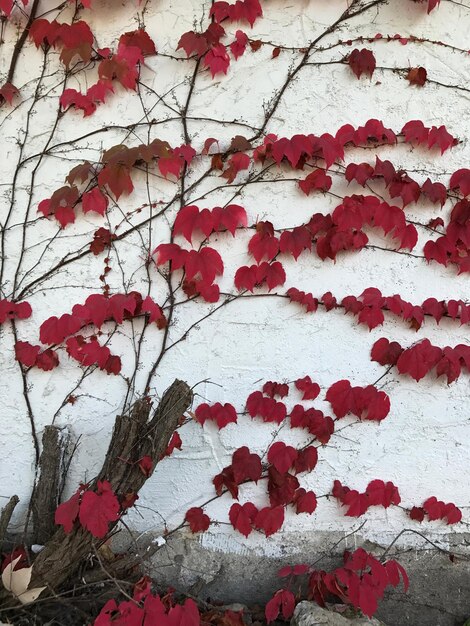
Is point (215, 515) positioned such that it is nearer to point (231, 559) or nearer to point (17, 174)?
point (231, 559)

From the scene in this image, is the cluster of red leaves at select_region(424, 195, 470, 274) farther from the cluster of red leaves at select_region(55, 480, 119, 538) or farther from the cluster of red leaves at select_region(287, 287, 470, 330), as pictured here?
the cluster of red leaves at select_region(55, 480, 119, 538)

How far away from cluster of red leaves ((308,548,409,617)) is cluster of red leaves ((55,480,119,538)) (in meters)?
0.90

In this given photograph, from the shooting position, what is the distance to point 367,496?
2.38 m

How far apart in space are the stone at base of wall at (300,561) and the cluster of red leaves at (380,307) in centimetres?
97

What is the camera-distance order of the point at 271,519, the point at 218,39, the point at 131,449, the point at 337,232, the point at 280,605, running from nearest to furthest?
the point at 131,449 < the point at 280,605 < the point at 271,519 < the point at 337,232 < the point at 218,39

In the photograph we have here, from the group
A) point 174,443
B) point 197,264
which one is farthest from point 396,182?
point 174,443

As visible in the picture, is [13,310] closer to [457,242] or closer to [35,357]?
[35,357]

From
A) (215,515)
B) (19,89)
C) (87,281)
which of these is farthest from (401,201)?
(19,89)

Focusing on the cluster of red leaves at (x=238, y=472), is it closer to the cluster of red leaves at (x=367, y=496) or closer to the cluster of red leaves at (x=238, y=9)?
the cluster of red leaves at (x=367, y=496)

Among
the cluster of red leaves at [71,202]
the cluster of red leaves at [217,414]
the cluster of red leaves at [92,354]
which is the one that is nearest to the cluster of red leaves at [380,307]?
the cluster of red leaves at [217,414]

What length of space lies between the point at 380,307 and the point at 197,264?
0.84 m

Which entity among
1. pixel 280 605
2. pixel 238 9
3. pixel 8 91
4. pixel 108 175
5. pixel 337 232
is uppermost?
pixel 238 9

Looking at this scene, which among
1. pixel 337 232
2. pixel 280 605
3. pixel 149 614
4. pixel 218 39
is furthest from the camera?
pixel 218 39

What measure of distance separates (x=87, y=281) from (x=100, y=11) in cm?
132
